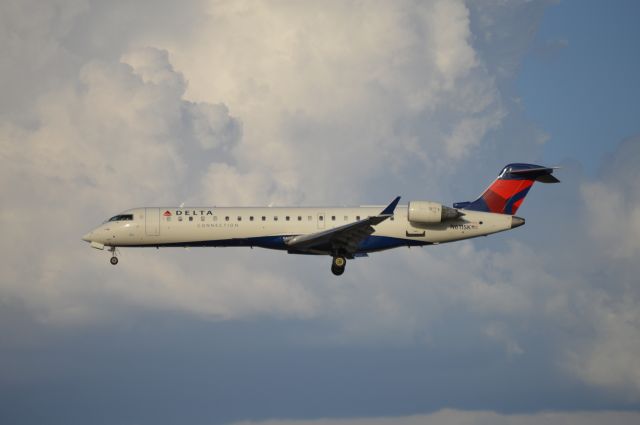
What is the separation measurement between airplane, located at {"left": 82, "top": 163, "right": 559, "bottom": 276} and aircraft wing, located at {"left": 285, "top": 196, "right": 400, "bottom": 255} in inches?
1.9

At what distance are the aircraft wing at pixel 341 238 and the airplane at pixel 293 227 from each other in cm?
5

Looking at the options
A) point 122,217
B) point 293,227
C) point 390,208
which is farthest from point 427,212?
point 122,217

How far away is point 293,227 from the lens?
52.7 metres

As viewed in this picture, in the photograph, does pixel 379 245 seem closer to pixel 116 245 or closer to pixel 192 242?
pixel 192 242

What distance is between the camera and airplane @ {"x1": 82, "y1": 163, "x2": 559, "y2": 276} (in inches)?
2072

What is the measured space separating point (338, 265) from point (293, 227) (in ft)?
9.59

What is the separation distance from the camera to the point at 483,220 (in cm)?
5394

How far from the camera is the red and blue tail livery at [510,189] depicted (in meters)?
55.0

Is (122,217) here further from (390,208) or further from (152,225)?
(390,208)

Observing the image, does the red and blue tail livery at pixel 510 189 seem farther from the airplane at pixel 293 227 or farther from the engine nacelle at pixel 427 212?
the engine nacelle at pixel 427 212

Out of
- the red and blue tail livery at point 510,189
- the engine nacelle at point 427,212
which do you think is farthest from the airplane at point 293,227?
the red and blue tail livery at point 510,189

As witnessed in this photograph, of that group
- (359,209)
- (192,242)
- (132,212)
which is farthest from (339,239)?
(132,212)

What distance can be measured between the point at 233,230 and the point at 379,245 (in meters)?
7.26

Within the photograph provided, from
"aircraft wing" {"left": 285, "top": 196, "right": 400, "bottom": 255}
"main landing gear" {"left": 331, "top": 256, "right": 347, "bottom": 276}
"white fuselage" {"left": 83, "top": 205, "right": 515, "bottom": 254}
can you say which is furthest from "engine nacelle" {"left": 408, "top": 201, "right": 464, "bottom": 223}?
"main landing gear" {"left": 331, "top": 256, "right": 347, "bottom": 276}
